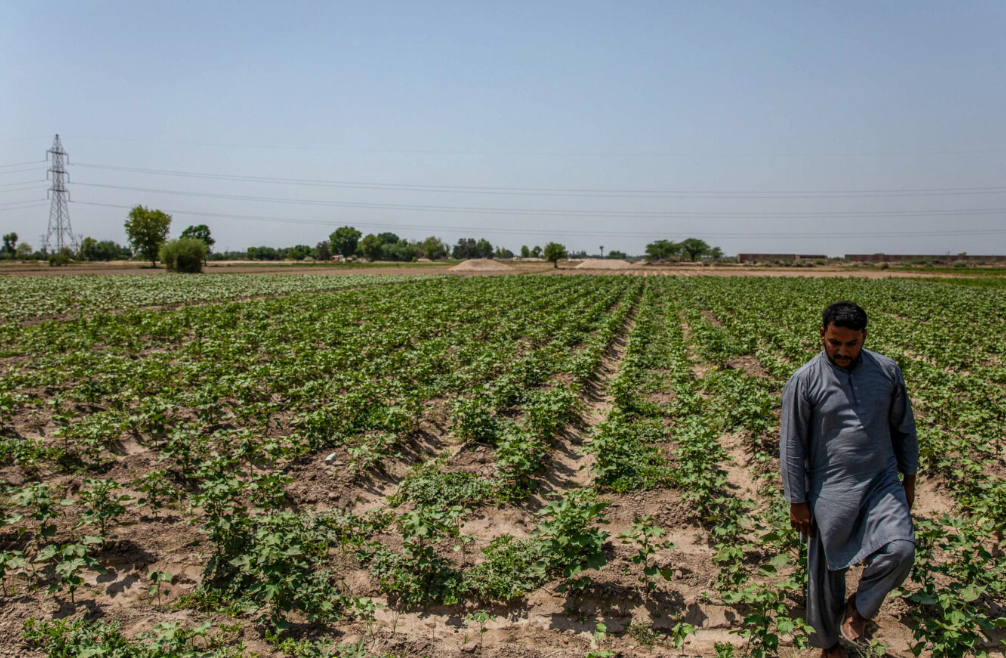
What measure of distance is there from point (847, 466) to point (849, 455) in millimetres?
62

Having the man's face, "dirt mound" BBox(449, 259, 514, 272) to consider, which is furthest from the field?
"dirt mound" BBox(449, 259, 514, 272)

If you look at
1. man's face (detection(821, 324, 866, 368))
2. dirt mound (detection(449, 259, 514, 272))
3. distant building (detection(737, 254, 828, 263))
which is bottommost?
man's face (detection(821, 324, 866, 368))

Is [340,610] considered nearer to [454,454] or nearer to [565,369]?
[454,454]

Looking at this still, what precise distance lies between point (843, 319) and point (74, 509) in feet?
20.4

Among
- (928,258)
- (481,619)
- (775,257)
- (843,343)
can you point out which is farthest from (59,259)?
(928,258)

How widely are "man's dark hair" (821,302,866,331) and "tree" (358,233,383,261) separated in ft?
402

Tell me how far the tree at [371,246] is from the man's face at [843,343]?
12250 cm

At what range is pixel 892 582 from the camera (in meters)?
2.91

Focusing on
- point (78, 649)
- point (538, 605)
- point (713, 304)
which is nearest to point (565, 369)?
point (538, 605)

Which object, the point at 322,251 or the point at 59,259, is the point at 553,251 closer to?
the point at 59,259

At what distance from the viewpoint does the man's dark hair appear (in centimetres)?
296

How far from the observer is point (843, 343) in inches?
118

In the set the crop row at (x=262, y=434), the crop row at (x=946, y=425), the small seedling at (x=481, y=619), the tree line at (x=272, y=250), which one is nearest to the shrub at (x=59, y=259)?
the tree line at (x=272, y=250)

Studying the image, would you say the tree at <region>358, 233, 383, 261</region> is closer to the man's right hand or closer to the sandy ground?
the sandy ground
